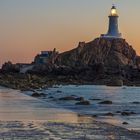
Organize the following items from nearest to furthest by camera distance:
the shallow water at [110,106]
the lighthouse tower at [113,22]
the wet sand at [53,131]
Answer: the wet sand at [53,131], the shallow water at [110,106], the lighthouse tower at [113,22]


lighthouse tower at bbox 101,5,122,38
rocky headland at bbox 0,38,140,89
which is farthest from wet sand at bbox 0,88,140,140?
lighthouse tower at bbox 101,5,122,38

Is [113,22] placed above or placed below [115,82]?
above

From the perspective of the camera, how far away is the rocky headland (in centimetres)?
9906

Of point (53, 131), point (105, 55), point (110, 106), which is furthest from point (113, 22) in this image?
point (53, 131)

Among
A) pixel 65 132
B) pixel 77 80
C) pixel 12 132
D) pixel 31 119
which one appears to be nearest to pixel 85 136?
pixel 65 132

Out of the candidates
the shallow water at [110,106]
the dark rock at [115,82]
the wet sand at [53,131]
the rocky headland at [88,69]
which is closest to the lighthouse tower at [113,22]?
the rocky headland at [88,69]

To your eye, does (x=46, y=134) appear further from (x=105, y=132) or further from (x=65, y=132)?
(x=105, y=132)

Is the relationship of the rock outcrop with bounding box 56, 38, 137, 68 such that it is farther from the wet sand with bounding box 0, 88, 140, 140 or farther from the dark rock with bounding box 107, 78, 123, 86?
the wet sand with bounding box 0, 88, 140, 140

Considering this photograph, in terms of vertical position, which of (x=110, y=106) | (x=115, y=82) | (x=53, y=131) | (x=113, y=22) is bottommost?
(x=53, y=131)

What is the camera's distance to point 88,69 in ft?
372

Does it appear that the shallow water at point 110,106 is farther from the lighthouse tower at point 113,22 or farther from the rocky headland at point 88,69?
the lighthouse tower at point 113,22

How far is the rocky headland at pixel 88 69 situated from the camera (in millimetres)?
99062

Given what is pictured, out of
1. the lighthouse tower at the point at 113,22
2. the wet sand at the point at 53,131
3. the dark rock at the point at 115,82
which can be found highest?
the lighthouse tower at the point at 113,22

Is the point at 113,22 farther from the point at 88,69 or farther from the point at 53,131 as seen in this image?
the point at 53,131
